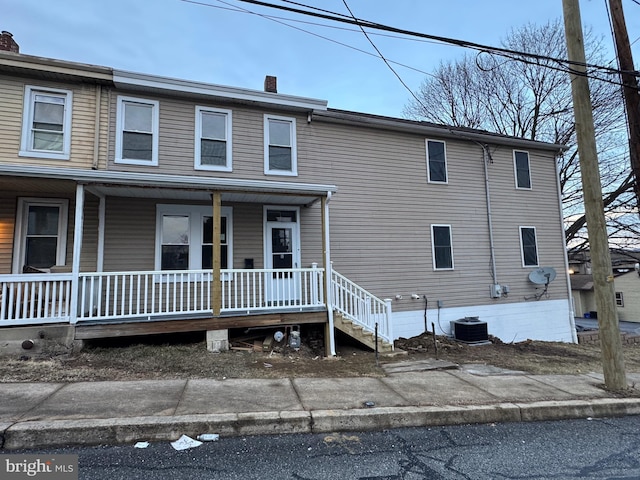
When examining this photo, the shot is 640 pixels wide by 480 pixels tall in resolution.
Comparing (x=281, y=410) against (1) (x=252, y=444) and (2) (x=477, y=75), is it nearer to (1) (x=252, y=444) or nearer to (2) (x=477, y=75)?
(1) (x=252, y=444)

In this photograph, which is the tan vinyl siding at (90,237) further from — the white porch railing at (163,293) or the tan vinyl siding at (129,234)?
the white porch railing at (163,293)

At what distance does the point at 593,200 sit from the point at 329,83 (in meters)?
8.62

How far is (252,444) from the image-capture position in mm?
3363

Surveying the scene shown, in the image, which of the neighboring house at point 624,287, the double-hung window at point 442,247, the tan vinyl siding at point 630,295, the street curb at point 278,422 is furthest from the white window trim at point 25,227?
the tan vinyl siding at point 630,295

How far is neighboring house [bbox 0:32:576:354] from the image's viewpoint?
6973 mm

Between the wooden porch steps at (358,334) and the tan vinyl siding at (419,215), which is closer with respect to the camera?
the wooden porch steps at (358,334)

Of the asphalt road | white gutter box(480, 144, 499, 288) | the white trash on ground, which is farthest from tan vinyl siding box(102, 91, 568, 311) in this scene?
the asphalt road

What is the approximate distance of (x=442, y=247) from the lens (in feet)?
35.7

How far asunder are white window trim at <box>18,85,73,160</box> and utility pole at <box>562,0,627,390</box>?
32.4 feet

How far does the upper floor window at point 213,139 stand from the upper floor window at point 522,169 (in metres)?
9.82

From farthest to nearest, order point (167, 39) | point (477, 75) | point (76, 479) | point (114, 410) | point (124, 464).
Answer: point (477, 75), point (167, 39), point (114, 410), point (124, 464), point (76, 479)

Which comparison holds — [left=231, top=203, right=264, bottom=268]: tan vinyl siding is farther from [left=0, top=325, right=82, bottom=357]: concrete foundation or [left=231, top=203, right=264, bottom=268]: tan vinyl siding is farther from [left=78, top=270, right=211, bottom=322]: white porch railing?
[left=0, top=325, right=82, bottom=357]: concrete foundation

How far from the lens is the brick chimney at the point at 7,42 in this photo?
25.9 feet

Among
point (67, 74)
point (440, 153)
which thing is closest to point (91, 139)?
point (67, 74)
